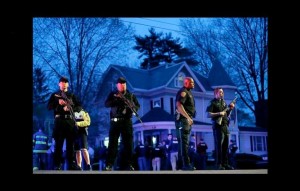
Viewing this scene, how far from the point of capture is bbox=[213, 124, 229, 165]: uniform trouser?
8078mm

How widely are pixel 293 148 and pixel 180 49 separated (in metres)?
5.05

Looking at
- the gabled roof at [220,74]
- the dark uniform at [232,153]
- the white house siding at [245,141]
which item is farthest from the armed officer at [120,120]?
the dark uniform at [232,153]

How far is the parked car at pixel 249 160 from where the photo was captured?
34.8ft

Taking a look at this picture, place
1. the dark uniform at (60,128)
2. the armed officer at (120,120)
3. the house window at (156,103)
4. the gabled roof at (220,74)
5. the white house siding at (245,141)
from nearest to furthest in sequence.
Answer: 1. the dark uniform at (60,128)
2. the armed officer at (120,120)
3. the gabled roof at (220,74)
4. the white house siding at (245,141)
5. the house window at (156,103)

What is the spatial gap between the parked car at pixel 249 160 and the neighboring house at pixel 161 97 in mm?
179

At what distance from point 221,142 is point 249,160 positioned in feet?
10.9

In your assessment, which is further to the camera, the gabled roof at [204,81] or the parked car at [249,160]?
the gabled roof at [204,81]

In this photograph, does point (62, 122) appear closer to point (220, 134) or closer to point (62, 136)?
point (62, 136)

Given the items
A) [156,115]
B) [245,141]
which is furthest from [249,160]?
[156,115]

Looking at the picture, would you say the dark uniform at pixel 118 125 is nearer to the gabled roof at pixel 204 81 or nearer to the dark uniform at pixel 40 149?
the dark uniform at pixel 40 149

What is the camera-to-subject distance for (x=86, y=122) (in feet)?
26.8

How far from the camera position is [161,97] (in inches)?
529

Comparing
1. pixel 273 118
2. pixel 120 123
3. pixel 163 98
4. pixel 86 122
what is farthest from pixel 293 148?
pixel 163 98
